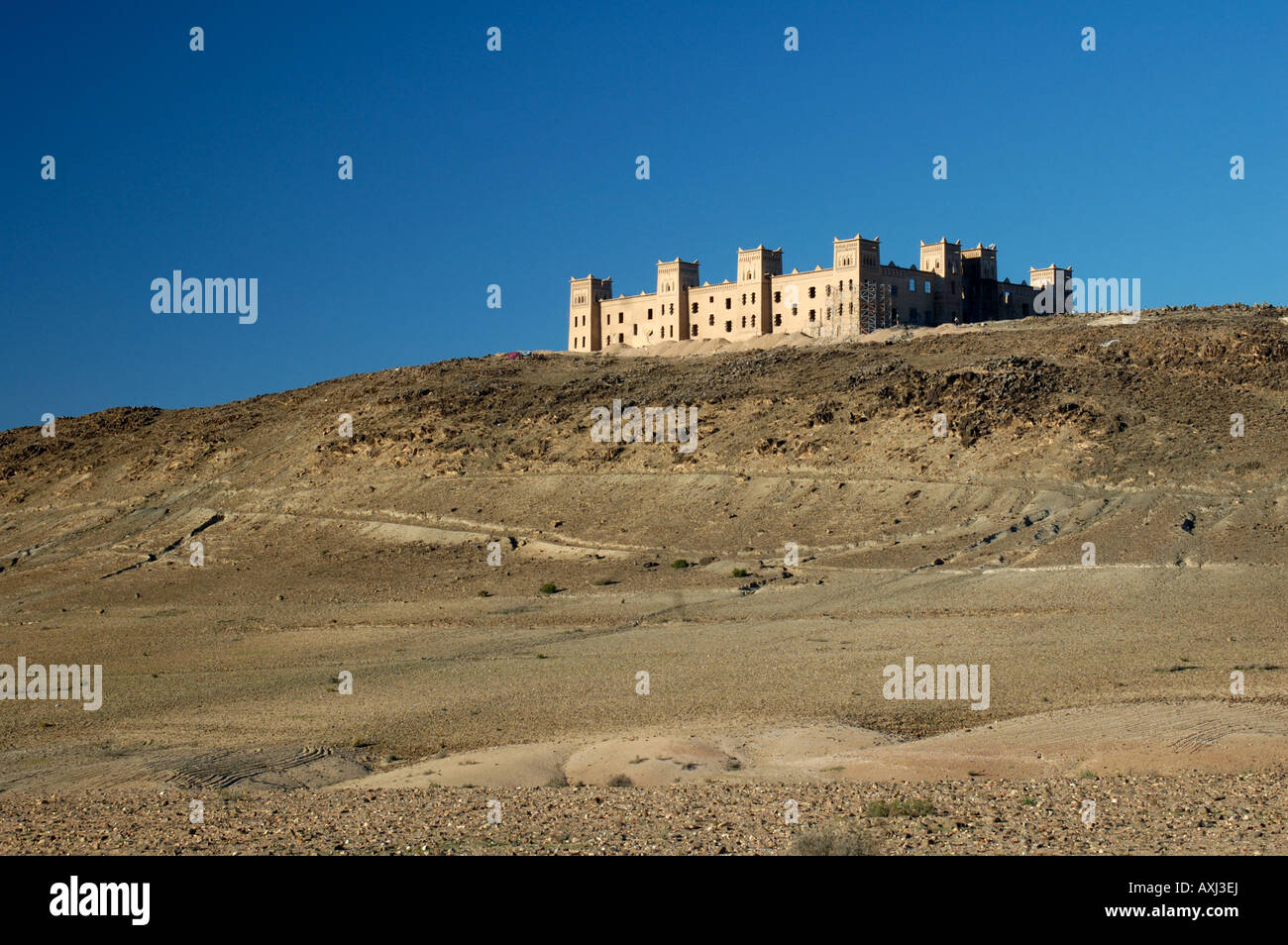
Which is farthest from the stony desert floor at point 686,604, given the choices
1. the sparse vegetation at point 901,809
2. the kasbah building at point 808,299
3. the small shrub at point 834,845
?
the kasbah building at point 808,299

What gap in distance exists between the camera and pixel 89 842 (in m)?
11.6

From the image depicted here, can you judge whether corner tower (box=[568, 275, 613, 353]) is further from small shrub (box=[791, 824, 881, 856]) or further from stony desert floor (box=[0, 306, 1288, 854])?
small shrub (box=[791, 824, 881, 856])

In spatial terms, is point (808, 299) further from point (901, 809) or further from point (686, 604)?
point (901, 809)

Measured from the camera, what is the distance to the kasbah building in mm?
69062

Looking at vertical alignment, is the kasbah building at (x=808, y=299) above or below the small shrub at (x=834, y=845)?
above

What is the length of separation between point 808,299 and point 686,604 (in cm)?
4217

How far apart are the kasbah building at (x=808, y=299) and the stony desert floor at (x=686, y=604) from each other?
5016 mm

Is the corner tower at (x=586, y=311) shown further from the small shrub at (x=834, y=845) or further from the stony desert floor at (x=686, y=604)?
the small shrub at (x=834, y=845)

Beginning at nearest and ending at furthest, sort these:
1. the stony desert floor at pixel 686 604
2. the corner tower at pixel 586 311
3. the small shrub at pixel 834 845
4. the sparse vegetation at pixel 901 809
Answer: the small shrub at pixel 834 845, the sparse vegetation at pixel 901 809, the stony desert floor at pixel 686 604, the corner tower at pixel 586 311

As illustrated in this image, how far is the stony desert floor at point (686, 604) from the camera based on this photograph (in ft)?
42.2

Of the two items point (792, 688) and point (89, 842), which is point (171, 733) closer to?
point (89, 842)

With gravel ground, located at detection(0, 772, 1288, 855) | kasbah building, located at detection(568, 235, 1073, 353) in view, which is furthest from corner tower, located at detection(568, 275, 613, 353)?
gravel ground, located at detection(0, 772, 1288, 855)
